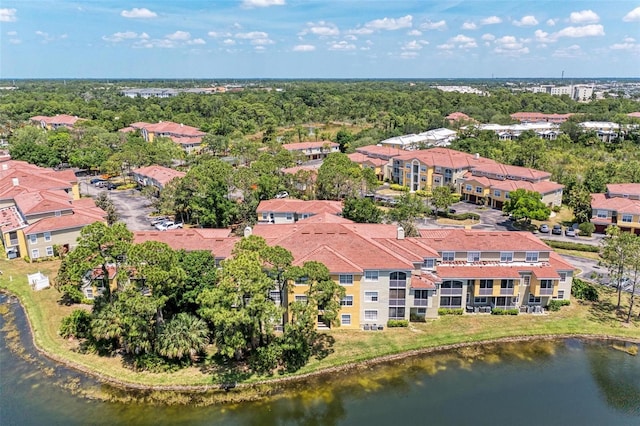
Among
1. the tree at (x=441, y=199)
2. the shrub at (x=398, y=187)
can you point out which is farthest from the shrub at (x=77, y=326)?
the shrub at (x=398, y=187)

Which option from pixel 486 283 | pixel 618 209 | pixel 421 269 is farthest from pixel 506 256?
pixel 618 209

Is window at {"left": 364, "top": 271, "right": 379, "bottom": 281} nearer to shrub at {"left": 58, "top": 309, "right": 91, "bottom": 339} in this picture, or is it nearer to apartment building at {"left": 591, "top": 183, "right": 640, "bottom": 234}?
shrub at {"left": 58, "top": 309, "right": 91, "bottom": 339}

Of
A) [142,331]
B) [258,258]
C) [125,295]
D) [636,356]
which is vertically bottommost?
[636,356]

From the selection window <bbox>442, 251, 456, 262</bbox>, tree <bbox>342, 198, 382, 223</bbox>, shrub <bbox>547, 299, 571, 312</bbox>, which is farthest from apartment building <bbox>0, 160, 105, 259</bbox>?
shrub <bbox>547, 299, 571, 312</bbox>

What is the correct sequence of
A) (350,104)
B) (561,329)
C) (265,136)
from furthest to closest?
(350,104) < (265,136) < (561,329)

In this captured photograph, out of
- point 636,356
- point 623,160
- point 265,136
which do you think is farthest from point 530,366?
point 265,136

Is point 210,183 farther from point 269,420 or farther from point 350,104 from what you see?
point 350,104

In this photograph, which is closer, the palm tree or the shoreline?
the shoreline
